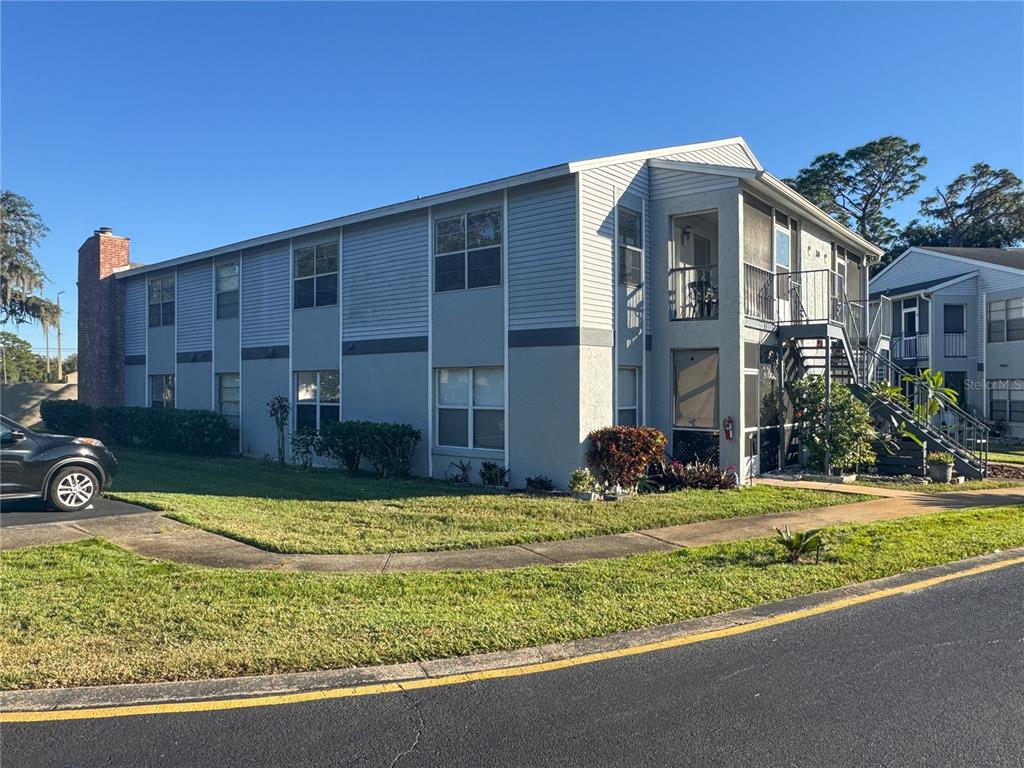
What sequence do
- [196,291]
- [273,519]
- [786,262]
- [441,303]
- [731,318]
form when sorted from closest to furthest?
[273,519], [731,318], [441,303], [786,262], [196,291]

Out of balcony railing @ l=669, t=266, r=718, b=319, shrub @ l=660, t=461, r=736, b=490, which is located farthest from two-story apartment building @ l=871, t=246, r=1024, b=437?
shrub @ l=660, t=461, r=736, b=490

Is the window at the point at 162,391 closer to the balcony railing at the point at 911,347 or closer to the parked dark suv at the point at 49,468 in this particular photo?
the parked dark suv at the point at 49,468

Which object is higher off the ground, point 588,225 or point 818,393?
point 588,225

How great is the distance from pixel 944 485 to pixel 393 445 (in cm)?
1056

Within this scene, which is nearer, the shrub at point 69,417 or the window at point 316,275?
the window at point 316,275

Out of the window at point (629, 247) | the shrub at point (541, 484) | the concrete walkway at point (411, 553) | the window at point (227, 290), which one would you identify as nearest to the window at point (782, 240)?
the window at point (629, 247)

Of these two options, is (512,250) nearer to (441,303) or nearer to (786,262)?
(441,303)

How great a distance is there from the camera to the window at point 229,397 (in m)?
19.5

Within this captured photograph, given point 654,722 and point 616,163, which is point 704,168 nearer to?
point 616,163

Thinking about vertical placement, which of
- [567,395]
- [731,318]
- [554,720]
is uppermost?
[731,318]

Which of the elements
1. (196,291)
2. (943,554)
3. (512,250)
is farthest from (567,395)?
(196,291)

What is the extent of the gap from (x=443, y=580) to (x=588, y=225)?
767cm

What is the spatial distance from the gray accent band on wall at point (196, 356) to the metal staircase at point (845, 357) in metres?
14.4

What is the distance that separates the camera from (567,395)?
503 inches
